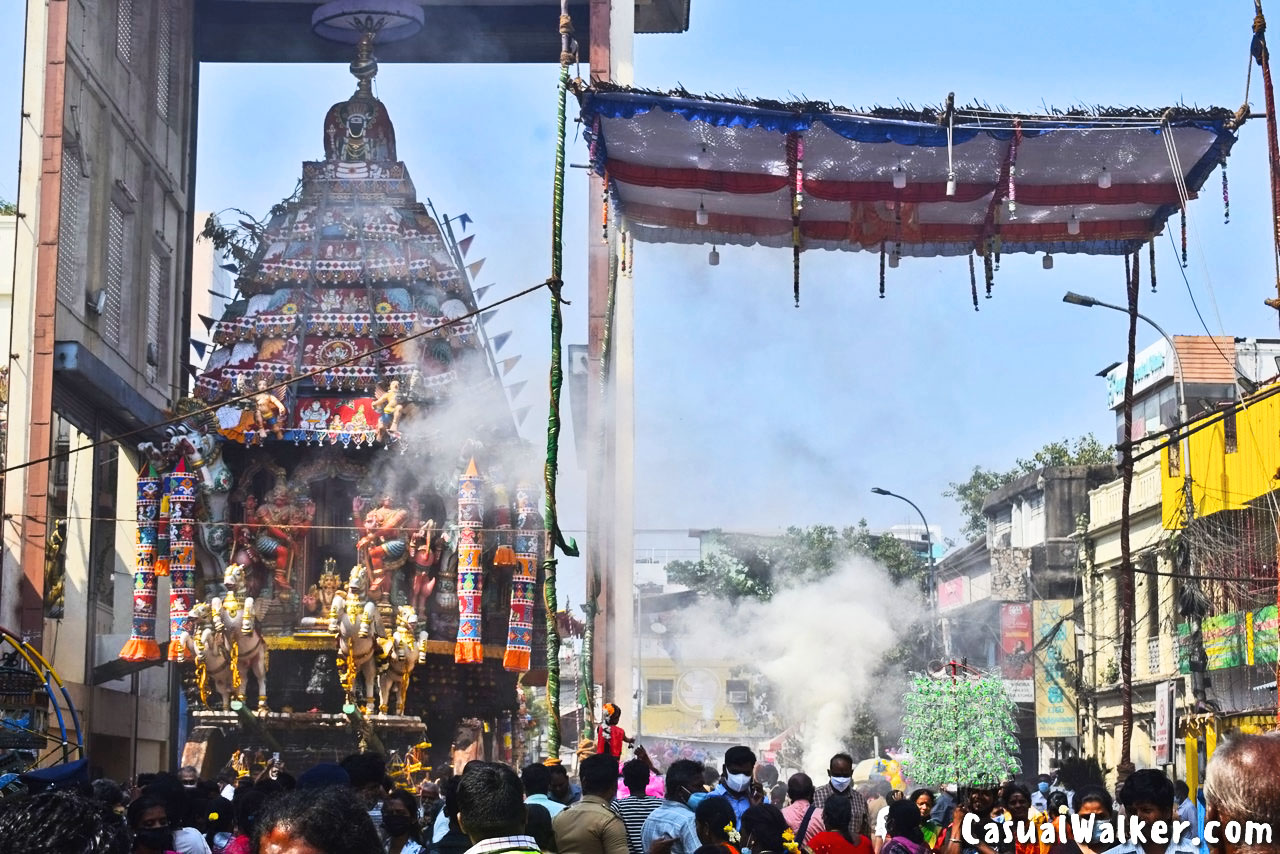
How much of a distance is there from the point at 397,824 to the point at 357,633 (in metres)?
16.4

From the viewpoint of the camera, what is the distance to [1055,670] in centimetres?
4306

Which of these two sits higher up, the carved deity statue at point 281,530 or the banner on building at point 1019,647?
the carved deity statue at point 281,530

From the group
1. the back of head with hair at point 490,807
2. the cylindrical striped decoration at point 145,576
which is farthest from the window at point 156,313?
the back of head with hair at point 490,807

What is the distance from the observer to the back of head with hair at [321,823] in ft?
14.2

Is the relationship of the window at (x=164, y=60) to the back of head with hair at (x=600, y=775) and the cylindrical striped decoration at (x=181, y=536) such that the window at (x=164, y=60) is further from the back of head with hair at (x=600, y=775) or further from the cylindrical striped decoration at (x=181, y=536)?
the back of head with hair at (x=600, y=775)

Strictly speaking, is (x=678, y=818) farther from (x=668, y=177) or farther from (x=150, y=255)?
(x=150, y=255)

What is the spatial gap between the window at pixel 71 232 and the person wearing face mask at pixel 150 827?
19.3 metres

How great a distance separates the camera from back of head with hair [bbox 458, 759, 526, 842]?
5727mm

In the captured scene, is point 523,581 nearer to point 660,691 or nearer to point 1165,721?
point 1165,721

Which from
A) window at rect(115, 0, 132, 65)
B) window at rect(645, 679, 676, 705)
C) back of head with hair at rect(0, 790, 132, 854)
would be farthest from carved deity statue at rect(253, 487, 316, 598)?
window at rect(645, 679, 676, 705)

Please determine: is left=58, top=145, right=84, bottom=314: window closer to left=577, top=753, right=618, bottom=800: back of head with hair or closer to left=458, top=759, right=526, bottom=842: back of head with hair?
left=577, top=753, right=618, bottom=800: back of head with hair

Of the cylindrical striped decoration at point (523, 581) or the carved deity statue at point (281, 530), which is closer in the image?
the cylindrical striped decoration at point (523, 581)

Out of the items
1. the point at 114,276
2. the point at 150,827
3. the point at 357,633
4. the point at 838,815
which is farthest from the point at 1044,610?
the point at 150,827

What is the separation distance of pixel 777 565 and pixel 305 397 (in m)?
30.2
